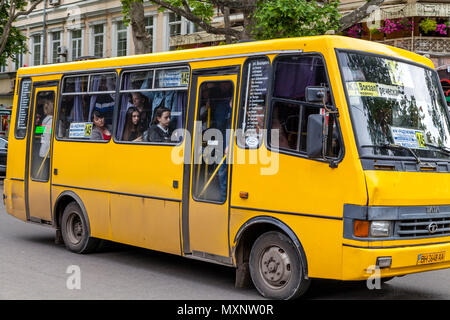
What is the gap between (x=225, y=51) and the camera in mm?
8828

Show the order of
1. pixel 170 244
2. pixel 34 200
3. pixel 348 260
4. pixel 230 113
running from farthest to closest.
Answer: pixel 34 200 < pixel 170 244 < pixel 230 113 < pixel 348 260

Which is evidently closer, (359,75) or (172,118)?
(359,75)

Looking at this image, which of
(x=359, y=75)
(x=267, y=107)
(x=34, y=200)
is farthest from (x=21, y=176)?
(x=359, y=75)

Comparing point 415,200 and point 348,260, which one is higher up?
point 415,200

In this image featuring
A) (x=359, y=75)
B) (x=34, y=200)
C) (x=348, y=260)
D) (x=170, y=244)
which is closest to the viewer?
(x=348, y=260)

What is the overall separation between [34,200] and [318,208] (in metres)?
6.20

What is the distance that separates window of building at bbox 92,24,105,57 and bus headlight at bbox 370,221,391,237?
109 feet

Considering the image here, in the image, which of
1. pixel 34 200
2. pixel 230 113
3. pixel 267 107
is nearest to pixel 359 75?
pixel 267 107

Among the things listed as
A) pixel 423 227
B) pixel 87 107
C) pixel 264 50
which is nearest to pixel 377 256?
pixel 423 227

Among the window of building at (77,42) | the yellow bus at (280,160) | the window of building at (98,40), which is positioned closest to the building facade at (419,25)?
the yellow bus at (280,160)

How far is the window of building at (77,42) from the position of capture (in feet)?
136

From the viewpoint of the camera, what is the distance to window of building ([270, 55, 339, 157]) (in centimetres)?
771
